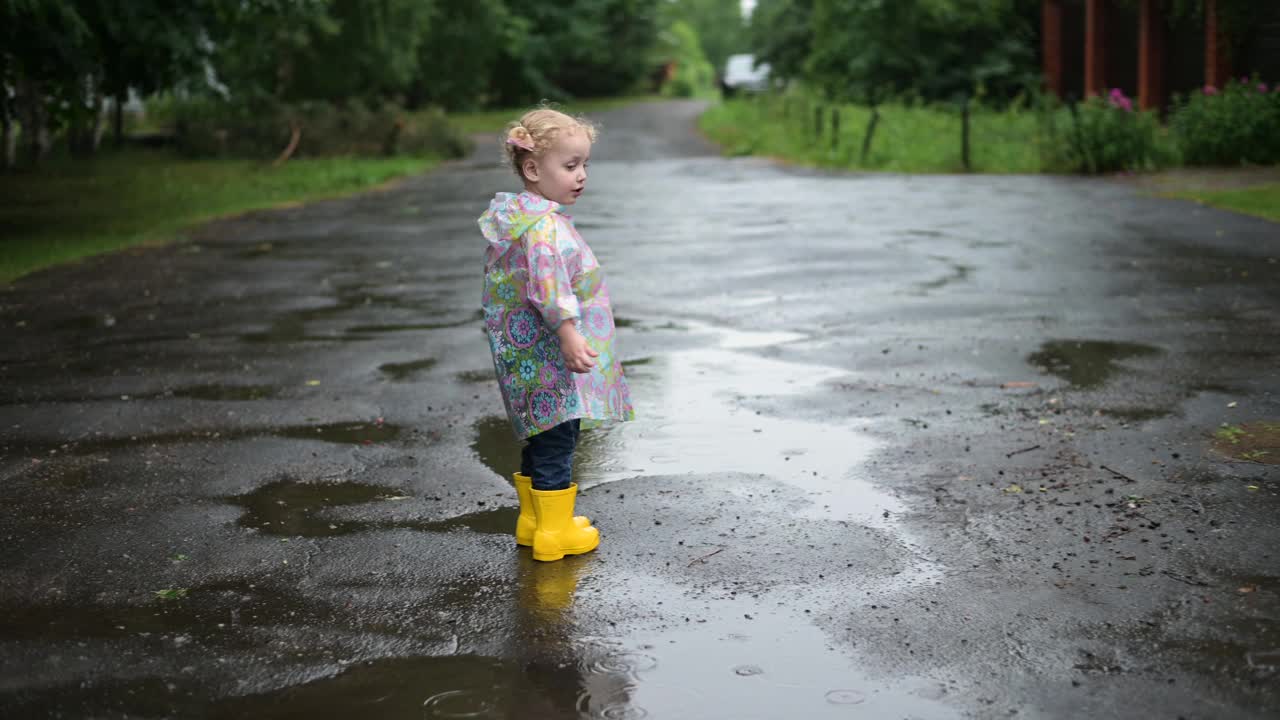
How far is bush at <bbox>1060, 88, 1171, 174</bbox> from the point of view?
68.1ft

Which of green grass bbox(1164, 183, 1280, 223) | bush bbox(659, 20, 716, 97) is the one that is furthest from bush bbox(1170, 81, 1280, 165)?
bush bbox(659, 20, 716, 97)

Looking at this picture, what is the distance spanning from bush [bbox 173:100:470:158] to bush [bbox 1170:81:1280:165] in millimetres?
17424

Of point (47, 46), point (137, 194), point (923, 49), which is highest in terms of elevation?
point (47, 46)

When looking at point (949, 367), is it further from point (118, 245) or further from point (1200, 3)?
point (1200, 3)

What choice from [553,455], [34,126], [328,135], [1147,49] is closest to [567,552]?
[553,455]

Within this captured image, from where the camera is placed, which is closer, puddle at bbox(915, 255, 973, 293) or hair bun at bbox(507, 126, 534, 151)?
hair bun at bbox(507, 126, 534, 151)

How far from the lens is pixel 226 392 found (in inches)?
304

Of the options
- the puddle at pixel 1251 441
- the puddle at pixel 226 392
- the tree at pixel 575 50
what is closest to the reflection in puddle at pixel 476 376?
the puddle at pixel 226 392

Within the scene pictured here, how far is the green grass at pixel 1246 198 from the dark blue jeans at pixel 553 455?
11.2 metres

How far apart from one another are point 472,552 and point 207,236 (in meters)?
12.7

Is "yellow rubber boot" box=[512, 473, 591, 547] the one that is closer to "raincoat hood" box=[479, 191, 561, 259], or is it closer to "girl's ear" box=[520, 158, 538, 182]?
"raincoat hood" box=[479, 191, 561, 259]

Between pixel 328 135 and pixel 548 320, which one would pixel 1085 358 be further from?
pixel 328 135

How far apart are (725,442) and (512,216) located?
1972mm

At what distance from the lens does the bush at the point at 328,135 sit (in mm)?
33031
